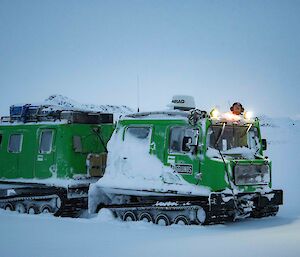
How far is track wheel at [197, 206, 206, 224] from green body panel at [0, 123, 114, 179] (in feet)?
15.3

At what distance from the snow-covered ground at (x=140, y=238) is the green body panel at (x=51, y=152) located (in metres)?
1.66

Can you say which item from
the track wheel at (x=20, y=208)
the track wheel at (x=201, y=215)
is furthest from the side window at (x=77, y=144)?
the track wheel at (x=201, y=215)

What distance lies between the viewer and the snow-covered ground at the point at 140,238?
838 cm

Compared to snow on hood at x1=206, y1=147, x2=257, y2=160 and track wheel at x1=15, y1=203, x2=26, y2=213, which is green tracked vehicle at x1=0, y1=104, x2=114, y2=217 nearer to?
track wheel at x1=15, y1=203, x2=26, y2=213

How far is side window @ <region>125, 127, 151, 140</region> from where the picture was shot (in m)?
12.7

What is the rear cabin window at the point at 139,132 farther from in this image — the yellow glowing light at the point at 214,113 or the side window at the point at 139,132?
the yellow glowing light at the point at 214,113

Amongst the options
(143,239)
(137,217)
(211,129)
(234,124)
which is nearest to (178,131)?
(211,129)

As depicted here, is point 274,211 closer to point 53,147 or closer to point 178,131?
point 178,131

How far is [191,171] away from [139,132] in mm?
1946

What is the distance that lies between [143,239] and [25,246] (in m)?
2.24

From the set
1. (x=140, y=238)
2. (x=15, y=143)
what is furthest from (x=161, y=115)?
(x=15, y=143)

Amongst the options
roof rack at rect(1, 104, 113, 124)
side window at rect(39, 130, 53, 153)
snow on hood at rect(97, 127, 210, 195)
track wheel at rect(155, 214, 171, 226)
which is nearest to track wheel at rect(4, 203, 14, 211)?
side window at rect(39, 130, 53, 153)

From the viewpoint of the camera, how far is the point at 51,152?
14.9 m

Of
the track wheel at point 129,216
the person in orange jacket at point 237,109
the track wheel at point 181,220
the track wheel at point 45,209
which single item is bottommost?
the track wheel at point 45,209
